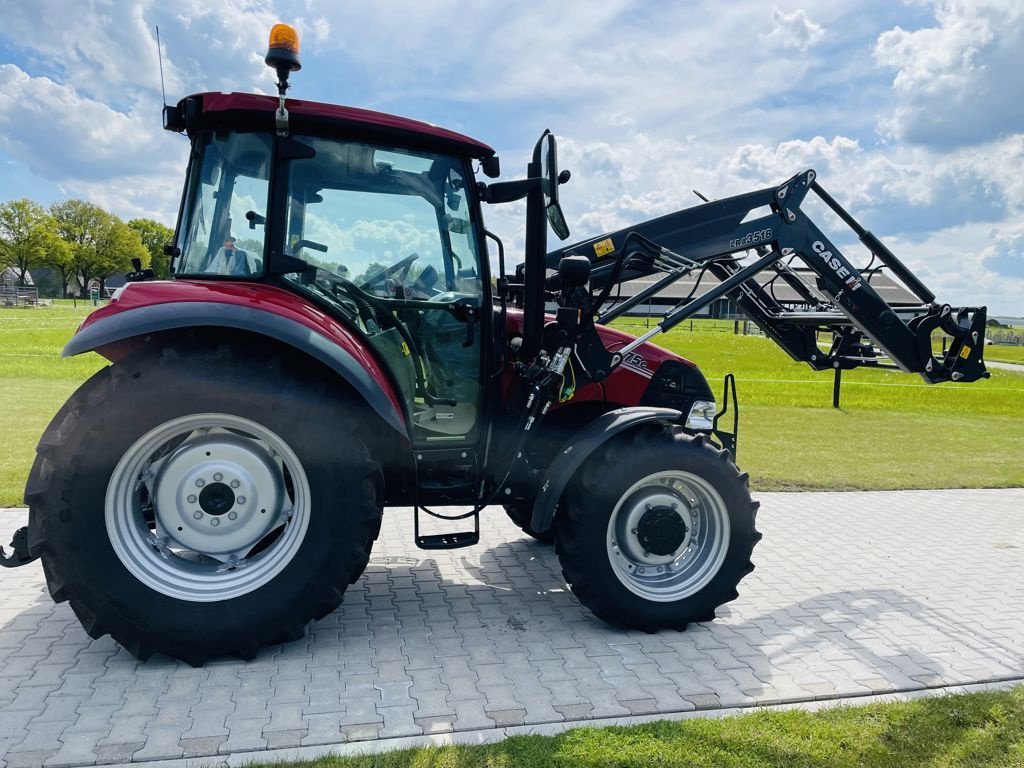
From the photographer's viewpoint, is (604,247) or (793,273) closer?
(604,247)

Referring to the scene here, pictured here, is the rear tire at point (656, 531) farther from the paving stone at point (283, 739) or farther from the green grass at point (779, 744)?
the paving stone at point (283, 739)

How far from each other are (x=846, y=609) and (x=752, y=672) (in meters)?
1.28

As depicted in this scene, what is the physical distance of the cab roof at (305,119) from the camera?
3.73m

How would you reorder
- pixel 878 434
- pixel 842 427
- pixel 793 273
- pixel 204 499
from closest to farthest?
pixel 204 499 → pixel 793 273 → pixel 878 434 → pixel 842 427

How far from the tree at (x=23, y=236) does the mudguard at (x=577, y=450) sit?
7834 cm

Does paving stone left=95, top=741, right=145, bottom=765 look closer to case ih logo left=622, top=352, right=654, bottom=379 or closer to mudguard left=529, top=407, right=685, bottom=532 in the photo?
mudguard left=529, top=407, right=685, bottom=532

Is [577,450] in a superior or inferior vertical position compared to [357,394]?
inferior

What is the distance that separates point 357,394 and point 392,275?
741 mm

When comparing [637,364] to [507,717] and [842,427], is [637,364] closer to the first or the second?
[507,717]

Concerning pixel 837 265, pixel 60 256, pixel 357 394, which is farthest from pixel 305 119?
pixel 60 256

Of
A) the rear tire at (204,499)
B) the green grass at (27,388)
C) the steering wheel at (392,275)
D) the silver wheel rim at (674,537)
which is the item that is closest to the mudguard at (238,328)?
the rear tire at (204,499)

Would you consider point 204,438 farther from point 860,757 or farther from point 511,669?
point 860,757

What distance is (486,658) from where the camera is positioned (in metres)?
3.88

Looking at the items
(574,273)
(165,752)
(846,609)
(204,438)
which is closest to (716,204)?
(574,273)
